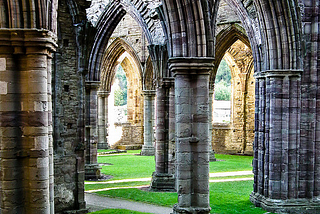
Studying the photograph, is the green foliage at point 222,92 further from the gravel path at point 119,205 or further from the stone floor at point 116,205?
the gravel path at point 119,205

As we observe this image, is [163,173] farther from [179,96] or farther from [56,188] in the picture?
[179,96]

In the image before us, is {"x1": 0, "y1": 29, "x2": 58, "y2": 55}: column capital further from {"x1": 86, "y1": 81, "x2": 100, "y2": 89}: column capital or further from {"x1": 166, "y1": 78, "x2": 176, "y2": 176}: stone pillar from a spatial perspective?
{"x1": 86, "y1": 81, "x2": 100, "y2": 89}: column capital

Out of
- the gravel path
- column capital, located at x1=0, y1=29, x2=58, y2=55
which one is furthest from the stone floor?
column capital, located at x1=0, y1=29, x2=58, y2=55

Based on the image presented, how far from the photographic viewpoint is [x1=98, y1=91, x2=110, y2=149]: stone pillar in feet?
76.5

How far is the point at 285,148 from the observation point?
389 inches

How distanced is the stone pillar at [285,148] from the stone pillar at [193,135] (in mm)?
2735

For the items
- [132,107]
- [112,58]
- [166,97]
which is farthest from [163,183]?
[132,107]

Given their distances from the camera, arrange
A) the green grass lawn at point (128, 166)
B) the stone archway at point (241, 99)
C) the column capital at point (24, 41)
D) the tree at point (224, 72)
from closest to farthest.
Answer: the column capital at point (24, 41) < the green grass lawn at point (128, 166) < the stone archway at point (241, 99) < the tree at point (224, 72)

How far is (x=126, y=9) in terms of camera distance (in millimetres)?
14961

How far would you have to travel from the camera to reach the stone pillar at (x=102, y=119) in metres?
23.3

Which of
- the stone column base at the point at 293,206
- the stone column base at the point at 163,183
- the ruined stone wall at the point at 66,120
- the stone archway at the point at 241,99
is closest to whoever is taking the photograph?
the ruined stone wall at the point at 66,120

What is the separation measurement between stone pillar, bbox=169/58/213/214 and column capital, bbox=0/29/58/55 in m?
3.06

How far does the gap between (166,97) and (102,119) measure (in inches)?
423

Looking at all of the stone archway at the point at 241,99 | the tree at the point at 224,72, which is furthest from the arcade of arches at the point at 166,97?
the tree at the point at 224,72
